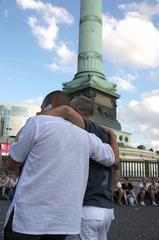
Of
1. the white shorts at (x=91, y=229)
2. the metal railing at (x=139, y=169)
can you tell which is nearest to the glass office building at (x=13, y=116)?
the metal railing at (x=139, y=169)

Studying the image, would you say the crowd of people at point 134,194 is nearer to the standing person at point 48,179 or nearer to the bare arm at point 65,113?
the bare arm at point 65,113

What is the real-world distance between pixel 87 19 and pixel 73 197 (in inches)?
1331

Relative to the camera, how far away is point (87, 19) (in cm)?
3428

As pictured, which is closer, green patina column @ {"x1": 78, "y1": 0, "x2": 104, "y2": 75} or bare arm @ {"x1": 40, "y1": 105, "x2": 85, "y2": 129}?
bare arm @ {"x1": 40, "y1": 105, "x2": 85, "y2": 129}

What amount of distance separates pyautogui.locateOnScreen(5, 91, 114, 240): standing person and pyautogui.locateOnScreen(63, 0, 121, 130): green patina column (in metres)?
29.8

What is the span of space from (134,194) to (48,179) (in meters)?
15.6

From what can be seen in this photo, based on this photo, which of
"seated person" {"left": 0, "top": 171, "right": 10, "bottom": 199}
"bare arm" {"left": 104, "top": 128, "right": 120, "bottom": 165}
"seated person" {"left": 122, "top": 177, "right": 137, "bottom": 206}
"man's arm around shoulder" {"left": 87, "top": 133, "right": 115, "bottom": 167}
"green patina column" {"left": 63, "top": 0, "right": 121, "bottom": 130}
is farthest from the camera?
"green patina column" {"left": 63, "top": 0, "right": 121, "bottom": 130}

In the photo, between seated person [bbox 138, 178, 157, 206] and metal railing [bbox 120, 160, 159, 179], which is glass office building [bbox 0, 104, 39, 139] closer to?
metal railing [bbox 120, 160, 159, 179]

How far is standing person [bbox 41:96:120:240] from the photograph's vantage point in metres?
2.42

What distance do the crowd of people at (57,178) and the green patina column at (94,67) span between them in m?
29.5

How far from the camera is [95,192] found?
8.25 ft

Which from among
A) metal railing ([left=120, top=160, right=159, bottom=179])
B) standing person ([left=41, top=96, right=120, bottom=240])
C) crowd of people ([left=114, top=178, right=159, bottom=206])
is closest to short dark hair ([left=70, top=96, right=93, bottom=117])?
standing person ([left=41, top=96, right=120, bottom=240])

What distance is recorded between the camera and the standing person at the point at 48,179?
199cm

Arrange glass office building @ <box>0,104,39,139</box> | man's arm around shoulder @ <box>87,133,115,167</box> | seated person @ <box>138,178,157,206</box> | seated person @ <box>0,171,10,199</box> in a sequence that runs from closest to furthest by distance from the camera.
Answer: man's arm around shoulder @ <box>87,133,115,167</box> < seated person @ <box>0,171,10,199</box> < seated person @ <box>138,178,157,206</box> < glass office building @ <box>0,104,39,139</box>
